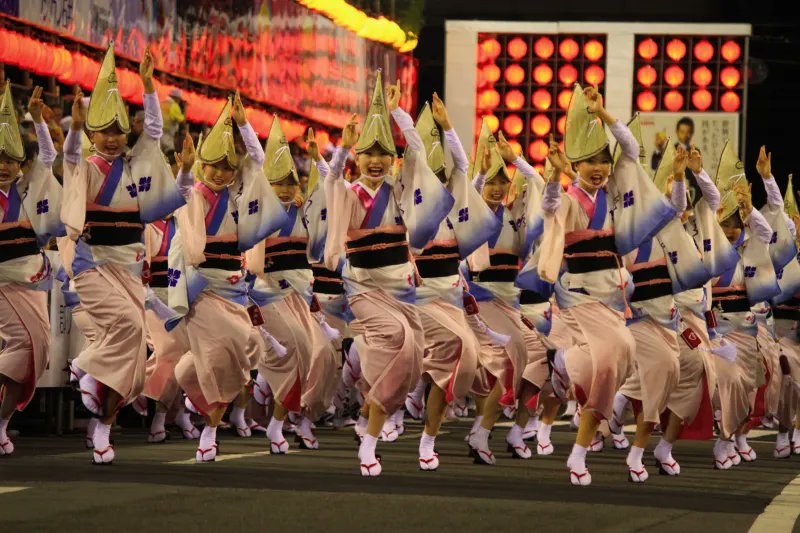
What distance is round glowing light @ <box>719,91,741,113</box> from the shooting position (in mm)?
21172

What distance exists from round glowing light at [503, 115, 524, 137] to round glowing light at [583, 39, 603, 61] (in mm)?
1120

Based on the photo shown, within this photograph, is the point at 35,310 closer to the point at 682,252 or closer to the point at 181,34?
the point at 682,252

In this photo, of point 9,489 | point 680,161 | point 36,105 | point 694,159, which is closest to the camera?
point 9,489

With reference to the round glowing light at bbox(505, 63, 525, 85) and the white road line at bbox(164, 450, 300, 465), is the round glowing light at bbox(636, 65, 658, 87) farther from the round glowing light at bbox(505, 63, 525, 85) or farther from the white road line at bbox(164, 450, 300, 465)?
the white road line at bbox(164, 450, 300, 465)

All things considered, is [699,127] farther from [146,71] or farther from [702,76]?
[146,71]

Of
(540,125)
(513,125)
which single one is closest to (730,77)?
(540,125)

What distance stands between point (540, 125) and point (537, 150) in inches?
12.1

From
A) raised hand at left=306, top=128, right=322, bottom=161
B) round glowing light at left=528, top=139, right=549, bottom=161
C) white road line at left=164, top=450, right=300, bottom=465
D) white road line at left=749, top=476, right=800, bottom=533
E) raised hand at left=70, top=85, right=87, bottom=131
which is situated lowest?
white road line at left=164, top=450, right=300, bottom=465

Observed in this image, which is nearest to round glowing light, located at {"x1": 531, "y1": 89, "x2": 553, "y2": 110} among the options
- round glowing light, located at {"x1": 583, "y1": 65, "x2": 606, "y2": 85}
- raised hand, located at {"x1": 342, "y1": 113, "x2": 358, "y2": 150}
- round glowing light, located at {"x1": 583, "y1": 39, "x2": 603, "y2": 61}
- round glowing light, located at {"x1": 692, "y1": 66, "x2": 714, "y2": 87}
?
round glowing light, located at {"x1": 583, "y1": 65, "x2": 606, "y2": 85}

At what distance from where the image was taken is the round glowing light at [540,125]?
2100 centimetres

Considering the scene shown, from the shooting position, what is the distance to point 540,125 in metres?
21.1

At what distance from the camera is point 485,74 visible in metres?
21.4

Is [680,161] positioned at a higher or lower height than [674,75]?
lower

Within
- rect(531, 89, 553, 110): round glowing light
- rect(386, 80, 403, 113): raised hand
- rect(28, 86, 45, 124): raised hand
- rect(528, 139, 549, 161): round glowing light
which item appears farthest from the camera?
rect(531, 89, 553, 110): round glowing light
